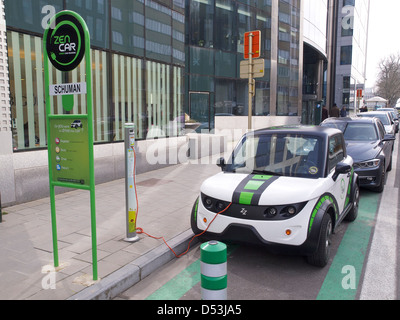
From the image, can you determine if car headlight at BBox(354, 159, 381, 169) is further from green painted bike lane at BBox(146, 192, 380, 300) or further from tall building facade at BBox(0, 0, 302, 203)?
tall building facade at BBox(0, 0, 302, 203)

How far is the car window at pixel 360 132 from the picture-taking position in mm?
9000

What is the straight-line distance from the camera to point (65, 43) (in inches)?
145

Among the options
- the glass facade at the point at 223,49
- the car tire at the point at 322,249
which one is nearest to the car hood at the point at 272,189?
the car tire at the point at 322,249

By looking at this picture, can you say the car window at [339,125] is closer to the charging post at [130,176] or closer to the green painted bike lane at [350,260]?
the green painted bike lane at [350,260]

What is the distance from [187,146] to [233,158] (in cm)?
709

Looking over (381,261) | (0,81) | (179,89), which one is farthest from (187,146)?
(381,261)

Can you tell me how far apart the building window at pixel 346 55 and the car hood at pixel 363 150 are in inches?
1634

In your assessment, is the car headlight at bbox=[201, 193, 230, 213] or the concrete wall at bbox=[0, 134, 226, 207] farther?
the concrete wall at bbox=[0, 134, 226, 207]

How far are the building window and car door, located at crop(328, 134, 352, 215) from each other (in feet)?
146

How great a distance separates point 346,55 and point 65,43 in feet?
158

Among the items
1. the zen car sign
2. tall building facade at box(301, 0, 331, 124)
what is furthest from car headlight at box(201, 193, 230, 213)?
tall building facade at box(301, 0, 331, 124)

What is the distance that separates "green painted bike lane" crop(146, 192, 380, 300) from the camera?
3748 mm

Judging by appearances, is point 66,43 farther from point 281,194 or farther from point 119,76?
point 119,76

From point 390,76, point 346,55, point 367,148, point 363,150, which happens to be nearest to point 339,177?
point 363,150
